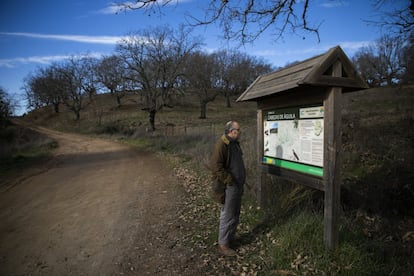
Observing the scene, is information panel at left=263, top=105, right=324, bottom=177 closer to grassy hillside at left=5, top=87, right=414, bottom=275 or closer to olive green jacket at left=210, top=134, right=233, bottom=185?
grassy hillside at left=5, top=87, right=414, bottom=275

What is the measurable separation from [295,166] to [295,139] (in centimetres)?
46

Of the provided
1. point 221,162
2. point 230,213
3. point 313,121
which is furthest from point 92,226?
point 313,121

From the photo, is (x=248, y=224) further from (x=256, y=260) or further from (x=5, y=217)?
(x=5, y=217)

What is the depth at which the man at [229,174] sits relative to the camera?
147 inches

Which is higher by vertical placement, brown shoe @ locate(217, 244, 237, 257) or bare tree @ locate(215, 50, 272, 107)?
bare tree @ locate(215, 50, 272, 107)

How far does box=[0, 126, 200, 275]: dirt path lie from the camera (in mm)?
3776

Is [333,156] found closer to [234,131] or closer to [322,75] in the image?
[322,75]

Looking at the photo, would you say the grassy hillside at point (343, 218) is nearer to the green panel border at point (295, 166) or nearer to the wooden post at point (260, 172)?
the wooden post at point (260, 172)

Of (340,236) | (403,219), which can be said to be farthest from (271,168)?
(403,219)

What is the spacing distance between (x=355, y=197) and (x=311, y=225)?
3.73 metres

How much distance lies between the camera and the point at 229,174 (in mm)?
3746

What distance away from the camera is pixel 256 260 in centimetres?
372

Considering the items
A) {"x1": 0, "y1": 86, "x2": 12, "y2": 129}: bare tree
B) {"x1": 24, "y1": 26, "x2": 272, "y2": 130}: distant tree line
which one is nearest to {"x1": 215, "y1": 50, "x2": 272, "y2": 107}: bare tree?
{"x1": 24, "y1": 26, "x2": 272, "y2": 130}: distant tree line

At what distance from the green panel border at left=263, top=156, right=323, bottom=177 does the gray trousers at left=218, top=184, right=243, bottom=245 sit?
103 centimetres
